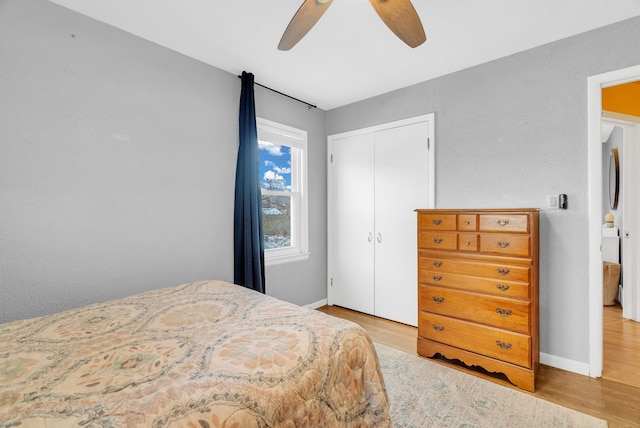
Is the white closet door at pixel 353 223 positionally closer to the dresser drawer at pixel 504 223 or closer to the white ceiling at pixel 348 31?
the white ceiling at pixel 348 31

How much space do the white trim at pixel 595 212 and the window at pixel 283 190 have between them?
2537mm

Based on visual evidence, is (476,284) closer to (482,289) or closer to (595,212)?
(482,289)

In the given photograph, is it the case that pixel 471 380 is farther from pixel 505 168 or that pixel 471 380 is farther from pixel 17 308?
pixel 17 308

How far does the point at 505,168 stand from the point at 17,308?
11.6 ft

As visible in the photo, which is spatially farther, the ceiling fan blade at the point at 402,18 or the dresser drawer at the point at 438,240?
the dresser drawer at the point at 438,240

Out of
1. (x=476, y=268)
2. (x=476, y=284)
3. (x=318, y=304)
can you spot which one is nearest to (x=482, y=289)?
(x=476, y=284)

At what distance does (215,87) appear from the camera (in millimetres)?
2596

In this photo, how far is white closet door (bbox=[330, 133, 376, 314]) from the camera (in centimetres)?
340

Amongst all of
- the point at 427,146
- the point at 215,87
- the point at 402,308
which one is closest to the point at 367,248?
the point at 402,308

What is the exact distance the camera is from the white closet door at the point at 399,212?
3.00m

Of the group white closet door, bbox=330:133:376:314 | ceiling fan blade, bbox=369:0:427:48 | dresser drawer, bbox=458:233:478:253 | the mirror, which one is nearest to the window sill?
white closet door, bbox=330:133:376:314

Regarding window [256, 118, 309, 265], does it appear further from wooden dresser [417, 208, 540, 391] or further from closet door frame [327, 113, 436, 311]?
wooden dresser [417, 208, 540, 391]

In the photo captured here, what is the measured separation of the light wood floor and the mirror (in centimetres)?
199

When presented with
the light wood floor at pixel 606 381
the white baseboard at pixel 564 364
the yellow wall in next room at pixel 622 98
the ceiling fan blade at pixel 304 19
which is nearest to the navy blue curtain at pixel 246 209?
the ceiling fan blade at pixel 304 19
